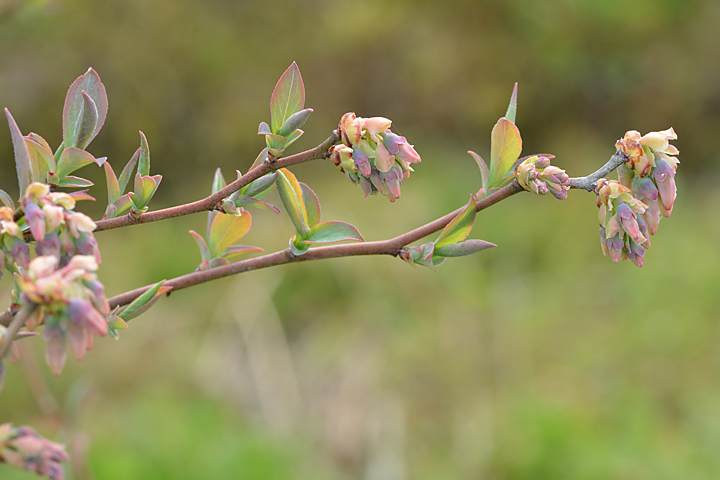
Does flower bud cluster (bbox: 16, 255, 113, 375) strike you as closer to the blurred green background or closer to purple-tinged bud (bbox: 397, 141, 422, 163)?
purple-tinged bud (bbox: 397, 141, 422, 163)

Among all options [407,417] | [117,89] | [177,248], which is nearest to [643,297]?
[407,417]

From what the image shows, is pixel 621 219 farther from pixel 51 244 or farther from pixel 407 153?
pixel 51 244

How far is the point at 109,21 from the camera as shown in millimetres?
2736

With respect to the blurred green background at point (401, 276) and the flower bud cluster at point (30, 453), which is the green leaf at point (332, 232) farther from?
the blurred green background at point (401, 276)

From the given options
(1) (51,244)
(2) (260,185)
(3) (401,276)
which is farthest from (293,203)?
(3) (401,276)

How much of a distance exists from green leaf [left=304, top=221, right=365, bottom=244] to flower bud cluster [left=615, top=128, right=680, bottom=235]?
125mm

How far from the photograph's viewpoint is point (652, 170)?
0.98 ft

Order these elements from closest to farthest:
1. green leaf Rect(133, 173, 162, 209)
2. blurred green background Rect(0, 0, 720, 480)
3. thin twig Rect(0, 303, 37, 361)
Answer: thin twig Rect(0, 303, 37, 361) < green leaf Rect(133, 173, 162, 209) < blurred green background Rect(0, 0, 720, 480)

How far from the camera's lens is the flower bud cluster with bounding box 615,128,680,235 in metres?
0.29

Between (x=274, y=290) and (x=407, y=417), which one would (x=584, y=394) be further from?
(x=274, y=290)

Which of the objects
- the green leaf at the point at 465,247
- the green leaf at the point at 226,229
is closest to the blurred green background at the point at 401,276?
the green leaf at the point at 226,229

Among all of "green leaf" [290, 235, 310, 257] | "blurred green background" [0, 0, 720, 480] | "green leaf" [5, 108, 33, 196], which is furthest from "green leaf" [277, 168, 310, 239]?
"blurred green background" [0, 0, 720, 480]

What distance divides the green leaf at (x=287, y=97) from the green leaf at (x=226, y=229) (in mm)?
70

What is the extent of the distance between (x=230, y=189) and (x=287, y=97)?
0.17ft
